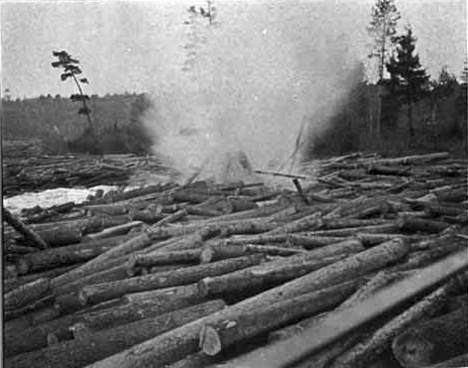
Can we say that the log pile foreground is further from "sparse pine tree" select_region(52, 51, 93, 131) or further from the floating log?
"sparse pine tree" select_region(52, 51, 93, 131)

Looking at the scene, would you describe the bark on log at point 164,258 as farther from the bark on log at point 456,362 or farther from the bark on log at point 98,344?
the bark on log at point 456,362

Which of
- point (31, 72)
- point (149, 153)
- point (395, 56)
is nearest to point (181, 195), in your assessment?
point (149, 153)

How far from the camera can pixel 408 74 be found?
134 inches

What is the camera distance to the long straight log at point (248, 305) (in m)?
2.61

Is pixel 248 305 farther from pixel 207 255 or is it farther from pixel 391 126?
pixel 391 126

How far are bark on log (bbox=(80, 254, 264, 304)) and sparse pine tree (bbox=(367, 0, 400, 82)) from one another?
1.33 metres

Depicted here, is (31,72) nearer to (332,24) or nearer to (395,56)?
(332,24)

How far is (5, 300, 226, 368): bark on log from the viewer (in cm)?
254

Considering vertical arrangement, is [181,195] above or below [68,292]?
above

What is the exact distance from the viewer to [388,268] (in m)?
3.21

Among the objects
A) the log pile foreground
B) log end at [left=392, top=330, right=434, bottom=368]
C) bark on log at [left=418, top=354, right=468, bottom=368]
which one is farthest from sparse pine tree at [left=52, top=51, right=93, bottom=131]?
bark on log at [left=418, top=354, right=468, bottom=368]

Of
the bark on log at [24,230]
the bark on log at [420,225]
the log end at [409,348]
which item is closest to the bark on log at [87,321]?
the bark on log at [24,230]

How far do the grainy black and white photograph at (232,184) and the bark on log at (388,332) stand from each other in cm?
1

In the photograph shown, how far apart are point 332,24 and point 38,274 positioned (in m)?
1.99
